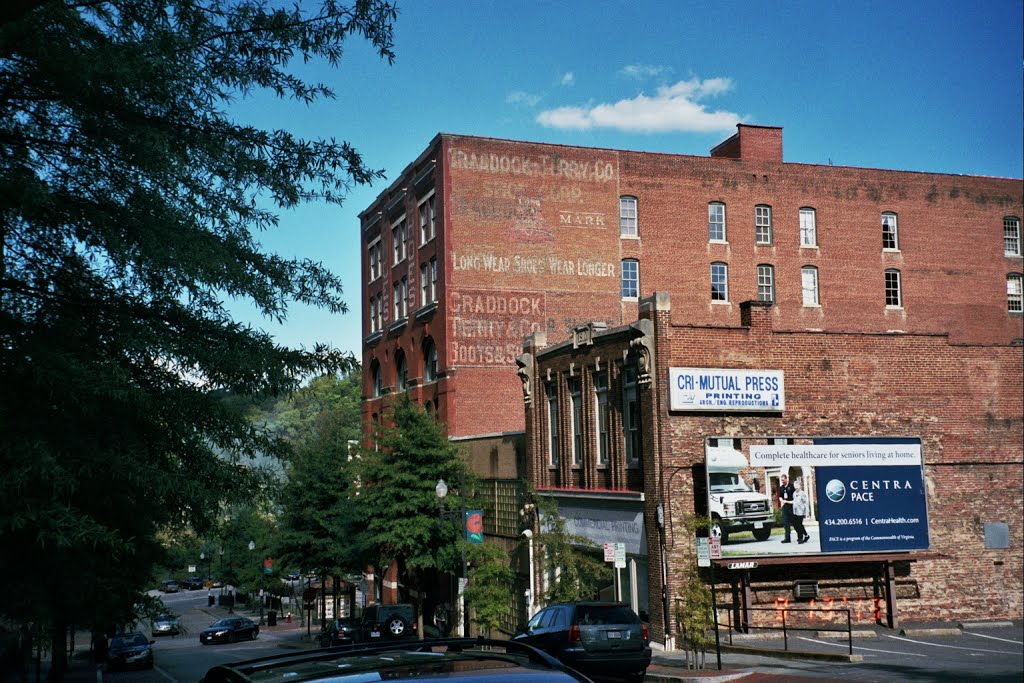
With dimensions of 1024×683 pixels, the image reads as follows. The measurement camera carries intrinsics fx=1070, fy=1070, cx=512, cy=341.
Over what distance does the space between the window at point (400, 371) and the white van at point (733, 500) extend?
30216 millimetres

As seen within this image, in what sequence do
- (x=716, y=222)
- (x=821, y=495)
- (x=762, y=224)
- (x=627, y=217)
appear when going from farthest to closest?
(x=762, y=224) < (x=716, y=222) < (x=627, y=217) < (x=821, y=495)

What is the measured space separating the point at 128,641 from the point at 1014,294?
49641 mm

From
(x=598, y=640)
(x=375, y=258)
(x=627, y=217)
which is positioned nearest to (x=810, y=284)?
(x=627, y=217)

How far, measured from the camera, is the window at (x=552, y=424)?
4134cm

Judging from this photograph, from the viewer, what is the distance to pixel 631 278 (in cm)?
5375

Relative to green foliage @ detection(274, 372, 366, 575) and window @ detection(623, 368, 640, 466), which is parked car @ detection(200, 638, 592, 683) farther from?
green foliage @ detection(274, 372, 366, 575)

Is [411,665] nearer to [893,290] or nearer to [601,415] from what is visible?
[601,415]

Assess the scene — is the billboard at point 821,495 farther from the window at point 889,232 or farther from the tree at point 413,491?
the window at point 889,232

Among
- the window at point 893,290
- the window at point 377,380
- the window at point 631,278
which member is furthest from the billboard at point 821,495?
the window at point 377,380

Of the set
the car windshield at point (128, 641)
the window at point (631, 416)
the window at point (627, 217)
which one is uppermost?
the window at point (627, 217)

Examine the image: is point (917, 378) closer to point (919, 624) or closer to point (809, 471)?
point (809, 471)

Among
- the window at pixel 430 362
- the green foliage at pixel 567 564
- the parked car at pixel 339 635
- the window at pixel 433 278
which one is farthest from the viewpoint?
the window at pixel 430 362

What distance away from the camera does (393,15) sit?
1051cm

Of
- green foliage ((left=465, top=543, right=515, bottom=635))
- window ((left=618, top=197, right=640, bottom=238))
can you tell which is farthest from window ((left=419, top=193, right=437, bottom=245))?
green foliage ((left=465, top=543, right=515, bottom=635))
